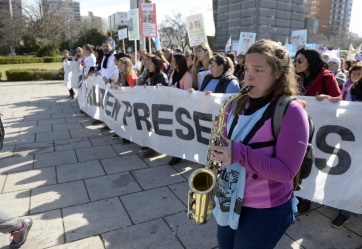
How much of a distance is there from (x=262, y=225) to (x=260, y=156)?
45 cm

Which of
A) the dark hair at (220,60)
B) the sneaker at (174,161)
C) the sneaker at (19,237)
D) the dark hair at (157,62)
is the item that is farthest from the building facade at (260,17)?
the sneaker at (19,237)

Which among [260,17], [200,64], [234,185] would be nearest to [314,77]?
[200,64]

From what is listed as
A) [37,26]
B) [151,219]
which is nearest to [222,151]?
[151,219]

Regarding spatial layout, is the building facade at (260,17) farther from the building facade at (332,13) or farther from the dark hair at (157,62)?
the dark hair at (157,62)

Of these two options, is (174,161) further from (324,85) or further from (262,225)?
(262,225)

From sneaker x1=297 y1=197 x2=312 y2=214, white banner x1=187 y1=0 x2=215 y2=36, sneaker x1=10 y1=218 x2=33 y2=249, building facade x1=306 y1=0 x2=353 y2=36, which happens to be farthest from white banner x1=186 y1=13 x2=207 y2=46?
building facade x1=306 y1=0 x2=353 y2=36

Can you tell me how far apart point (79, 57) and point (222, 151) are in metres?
11.8

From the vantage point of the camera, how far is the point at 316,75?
362 centimetres

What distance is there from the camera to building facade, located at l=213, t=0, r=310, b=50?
5106 cm

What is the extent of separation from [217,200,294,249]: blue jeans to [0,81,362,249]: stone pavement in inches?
52.4

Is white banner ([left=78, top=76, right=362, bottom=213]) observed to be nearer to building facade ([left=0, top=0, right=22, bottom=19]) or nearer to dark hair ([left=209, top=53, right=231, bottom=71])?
dark hair ([left=209, top=53, right=231, bottom=71])

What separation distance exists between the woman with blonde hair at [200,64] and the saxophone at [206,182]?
3468 millimetres

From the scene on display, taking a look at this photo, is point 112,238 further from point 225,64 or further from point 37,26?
point 37,26

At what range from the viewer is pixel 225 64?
173 inches
